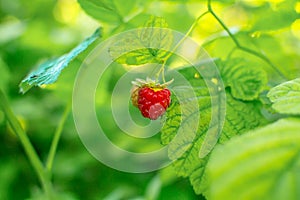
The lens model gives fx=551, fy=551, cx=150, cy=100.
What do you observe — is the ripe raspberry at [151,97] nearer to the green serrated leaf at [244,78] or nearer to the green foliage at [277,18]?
the green serrated leaf at [244,78]

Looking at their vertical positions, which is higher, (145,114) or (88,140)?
(145,114)

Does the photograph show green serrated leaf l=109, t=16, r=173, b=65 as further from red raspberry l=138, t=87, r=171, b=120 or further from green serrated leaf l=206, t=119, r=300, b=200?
green serrated leaf l=206, t=119, r=300, b=200

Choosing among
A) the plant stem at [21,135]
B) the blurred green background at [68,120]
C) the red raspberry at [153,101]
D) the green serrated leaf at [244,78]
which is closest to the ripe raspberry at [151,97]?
the red raspberry at [153,101]

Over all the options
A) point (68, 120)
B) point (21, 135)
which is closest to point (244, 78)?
point (21, 135)

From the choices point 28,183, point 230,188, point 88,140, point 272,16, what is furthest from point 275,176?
point 28,183

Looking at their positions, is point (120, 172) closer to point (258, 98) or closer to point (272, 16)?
point (272, 16)

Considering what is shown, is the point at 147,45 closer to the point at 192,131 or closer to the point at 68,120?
the point at 192,131
